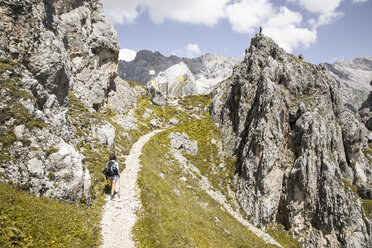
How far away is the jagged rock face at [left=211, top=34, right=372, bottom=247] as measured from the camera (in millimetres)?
33219

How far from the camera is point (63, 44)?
35.6 m

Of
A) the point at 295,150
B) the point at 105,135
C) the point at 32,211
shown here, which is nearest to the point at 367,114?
the point at 295,150

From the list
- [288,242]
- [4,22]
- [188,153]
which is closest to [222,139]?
[188,153]

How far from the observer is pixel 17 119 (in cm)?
1506

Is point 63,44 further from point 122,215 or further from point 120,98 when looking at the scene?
point 122,215

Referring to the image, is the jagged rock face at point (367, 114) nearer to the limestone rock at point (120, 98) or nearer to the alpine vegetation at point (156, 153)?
the alpine vegetation at point (156, 153)

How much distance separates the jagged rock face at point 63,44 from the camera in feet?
67.6

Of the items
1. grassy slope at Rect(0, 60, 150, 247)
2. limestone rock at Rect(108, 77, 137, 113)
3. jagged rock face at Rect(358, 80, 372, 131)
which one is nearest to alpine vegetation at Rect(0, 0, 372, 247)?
grassy slope at Rect(0, 60, 150, 247)

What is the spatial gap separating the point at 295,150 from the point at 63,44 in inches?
1929

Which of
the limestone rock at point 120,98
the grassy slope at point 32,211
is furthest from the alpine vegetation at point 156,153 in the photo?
the limestone rock at point 120,98

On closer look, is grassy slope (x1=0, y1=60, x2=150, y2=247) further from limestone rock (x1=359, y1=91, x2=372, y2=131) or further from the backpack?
limestone rock (x1=359, y1=91, x2=372, y2=131)

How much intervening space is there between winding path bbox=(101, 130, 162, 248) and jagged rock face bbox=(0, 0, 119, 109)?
12.4 m

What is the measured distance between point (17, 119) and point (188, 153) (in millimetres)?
35416

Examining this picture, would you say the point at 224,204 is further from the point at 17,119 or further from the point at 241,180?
the point at 17,119
